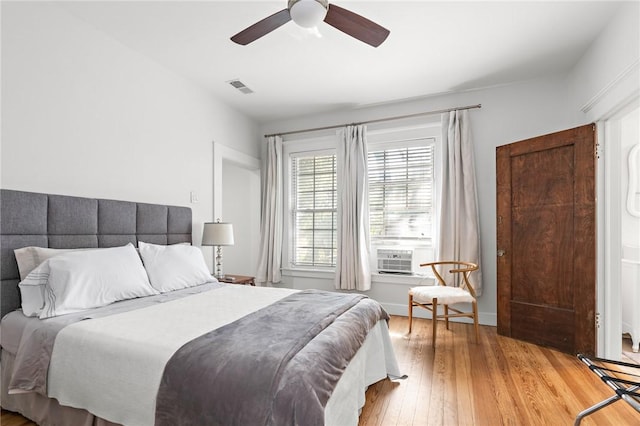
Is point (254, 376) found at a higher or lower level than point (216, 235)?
lower

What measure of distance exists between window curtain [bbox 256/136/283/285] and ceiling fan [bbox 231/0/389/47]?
243cm

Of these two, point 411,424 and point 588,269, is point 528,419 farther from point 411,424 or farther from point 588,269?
point 588,269

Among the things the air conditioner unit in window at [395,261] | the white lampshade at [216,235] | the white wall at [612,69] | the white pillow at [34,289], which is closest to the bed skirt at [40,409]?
the white pillow at [34,289]

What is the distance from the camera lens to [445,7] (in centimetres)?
228

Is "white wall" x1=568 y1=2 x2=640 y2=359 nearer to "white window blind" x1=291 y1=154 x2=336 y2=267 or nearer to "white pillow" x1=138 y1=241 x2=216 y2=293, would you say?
"white window blind" x1=291 y1=154 x2=336 y2=267

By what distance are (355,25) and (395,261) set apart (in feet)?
8.98

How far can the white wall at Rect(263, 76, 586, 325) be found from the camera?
332 centimetres

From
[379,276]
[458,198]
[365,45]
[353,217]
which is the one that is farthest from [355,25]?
[379,276]

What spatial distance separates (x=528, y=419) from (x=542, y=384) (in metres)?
0.53

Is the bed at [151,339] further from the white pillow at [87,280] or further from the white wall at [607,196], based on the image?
the white wall at [607,196]

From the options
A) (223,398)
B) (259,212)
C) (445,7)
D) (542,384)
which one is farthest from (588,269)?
(259,212)

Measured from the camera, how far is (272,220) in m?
4.47

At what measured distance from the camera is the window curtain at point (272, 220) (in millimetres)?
4469

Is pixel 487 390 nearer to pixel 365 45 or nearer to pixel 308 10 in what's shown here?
pixel 308 10
